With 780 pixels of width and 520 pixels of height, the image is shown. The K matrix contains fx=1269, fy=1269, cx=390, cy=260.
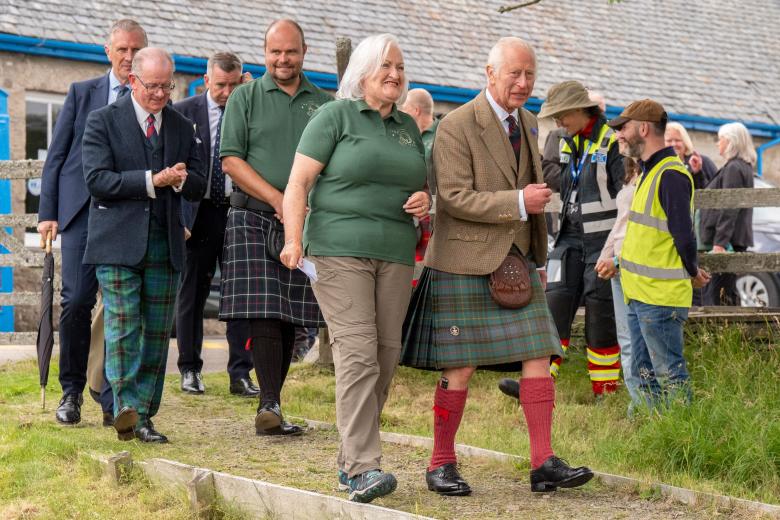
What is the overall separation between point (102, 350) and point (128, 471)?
194 cm

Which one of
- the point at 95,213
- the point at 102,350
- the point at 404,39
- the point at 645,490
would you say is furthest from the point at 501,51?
the point at 404,39

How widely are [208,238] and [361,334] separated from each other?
360cm

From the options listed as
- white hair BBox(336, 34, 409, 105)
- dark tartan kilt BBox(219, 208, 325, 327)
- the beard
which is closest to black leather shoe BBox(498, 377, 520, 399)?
dark tartan kilt BBox(219, 208, 325, 327)

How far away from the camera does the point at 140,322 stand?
23.1ft

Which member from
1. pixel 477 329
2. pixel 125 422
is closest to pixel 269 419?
pixel 125 422

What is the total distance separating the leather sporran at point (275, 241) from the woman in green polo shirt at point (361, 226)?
4.42 ft

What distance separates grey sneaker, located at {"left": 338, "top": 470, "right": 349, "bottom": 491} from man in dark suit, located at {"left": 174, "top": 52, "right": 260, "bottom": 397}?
3.06 meters

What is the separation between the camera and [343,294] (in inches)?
216

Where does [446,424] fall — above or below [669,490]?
above

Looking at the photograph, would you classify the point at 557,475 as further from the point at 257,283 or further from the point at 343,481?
the point at 257,283

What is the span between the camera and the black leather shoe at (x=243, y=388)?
8.82 metres

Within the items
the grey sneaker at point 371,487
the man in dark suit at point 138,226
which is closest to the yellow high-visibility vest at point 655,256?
the grey sneaker at point 371,487

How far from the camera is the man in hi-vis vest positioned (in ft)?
22.1

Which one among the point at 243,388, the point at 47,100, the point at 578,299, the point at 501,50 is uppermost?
the point at 47,100
